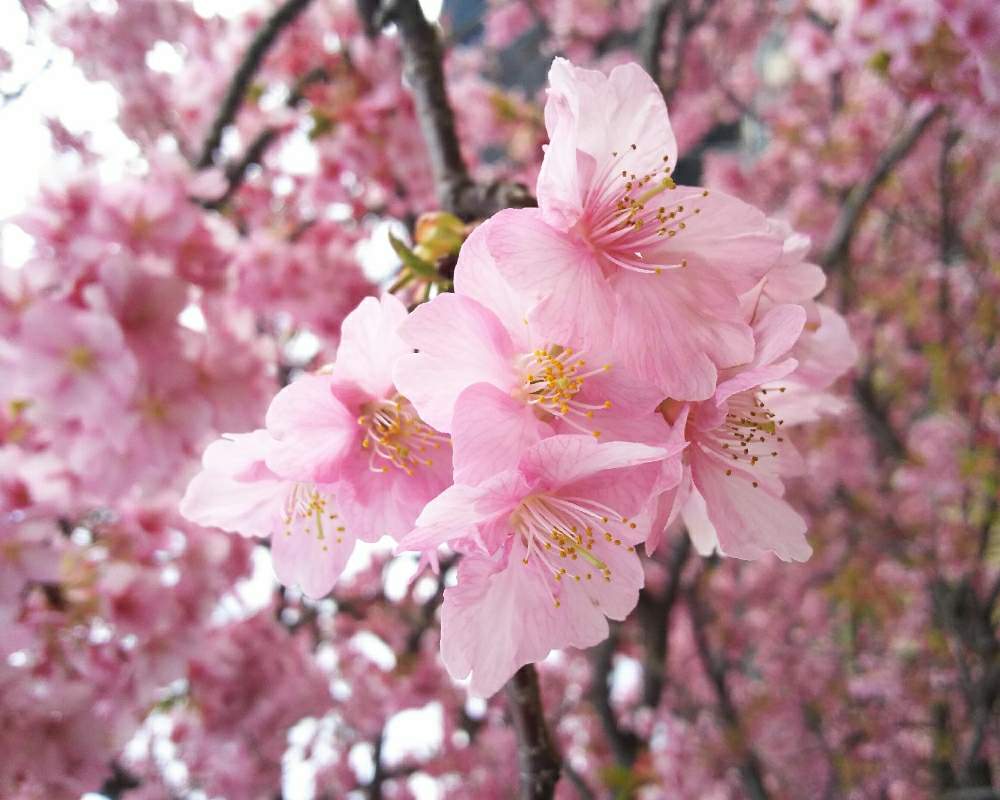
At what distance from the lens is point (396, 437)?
754 mm

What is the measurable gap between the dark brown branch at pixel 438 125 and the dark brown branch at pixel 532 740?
1.92 ft

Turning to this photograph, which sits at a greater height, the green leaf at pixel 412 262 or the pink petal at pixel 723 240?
the green leaf at pixel 412 262

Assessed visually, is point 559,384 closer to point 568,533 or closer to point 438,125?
point 568,533

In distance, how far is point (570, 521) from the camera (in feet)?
2.36

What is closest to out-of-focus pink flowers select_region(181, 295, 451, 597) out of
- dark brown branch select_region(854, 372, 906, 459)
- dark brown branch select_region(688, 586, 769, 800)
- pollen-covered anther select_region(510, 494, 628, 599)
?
pollen-covered anther select_region(510, 494, 628, 599)

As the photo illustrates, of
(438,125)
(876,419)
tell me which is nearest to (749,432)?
(438,125)

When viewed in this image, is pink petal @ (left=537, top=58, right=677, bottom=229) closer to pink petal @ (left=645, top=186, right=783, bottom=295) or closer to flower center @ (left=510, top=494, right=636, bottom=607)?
pink petal @ (left=645, top=186, right=783, bottom=295)

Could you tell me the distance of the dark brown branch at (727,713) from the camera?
3283 mm

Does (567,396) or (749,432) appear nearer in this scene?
(567,396)

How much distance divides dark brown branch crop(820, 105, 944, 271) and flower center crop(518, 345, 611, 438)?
2434 millimetres

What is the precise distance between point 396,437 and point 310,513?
155 millimetres

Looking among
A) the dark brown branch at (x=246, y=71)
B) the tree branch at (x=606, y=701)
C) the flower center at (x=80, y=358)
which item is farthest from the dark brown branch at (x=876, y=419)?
the flower center at (x=80, y=358)

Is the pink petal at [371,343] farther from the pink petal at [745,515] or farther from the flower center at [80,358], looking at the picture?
the flower center at [80,358]

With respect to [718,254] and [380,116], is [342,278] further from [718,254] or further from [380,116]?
[718,254]
